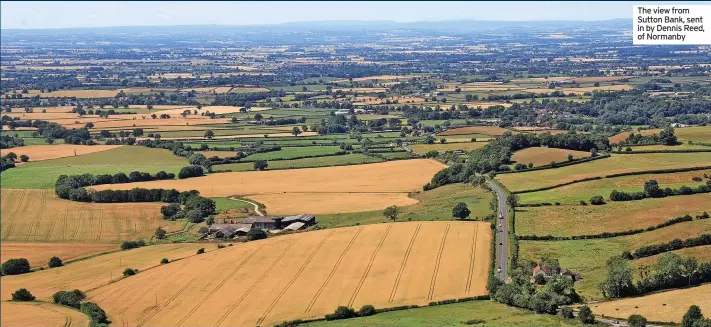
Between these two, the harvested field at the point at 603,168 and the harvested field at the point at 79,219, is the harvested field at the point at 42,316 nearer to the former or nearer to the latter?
the harvested field at the point at 79,219

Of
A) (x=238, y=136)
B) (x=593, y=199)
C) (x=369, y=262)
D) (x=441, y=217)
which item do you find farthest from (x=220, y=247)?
(x=238, y=136)

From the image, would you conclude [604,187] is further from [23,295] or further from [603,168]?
[23,295]

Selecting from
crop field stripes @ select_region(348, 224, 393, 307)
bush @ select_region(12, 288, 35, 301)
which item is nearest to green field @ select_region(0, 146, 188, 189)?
bush @ select_region(12, 288, 35, 301)

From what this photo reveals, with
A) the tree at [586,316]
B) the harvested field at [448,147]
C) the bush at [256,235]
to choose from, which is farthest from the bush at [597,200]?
the harvested field at [448,147]

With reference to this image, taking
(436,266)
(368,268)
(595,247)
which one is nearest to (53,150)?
(368,268)

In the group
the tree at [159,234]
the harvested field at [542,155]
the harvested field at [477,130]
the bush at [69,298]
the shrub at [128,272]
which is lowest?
the harvested field at [477,130]

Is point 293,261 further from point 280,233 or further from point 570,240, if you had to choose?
point 570,240

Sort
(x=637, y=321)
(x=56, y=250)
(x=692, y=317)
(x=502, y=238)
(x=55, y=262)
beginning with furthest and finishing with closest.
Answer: (x=56, y=250), (x=502, y=238), (x=55, y=262), (x=637, y=321), (x=692, y=317)

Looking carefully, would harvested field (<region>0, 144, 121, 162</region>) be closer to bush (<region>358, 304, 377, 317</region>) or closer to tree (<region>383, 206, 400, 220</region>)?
tree (<region>383, 206, 400, 220</region>)
